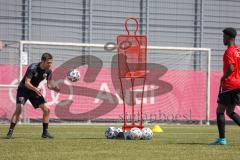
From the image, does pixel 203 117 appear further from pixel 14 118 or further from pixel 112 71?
pixel 14 118

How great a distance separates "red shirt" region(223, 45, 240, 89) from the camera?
1284cm

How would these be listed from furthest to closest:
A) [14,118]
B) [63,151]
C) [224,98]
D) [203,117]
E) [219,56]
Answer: [219,56] < [203,117] < [14,118] < [224,98] < [63,151]

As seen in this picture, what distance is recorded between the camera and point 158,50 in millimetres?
27719

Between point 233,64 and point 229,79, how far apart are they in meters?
0.32

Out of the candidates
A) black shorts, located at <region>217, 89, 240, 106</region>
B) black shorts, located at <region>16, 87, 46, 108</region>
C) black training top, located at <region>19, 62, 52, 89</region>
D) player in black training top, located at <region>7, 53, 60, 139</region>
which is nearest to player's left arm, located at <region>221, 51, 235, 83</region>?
black shorts, located at <region>217, 89, 240, 106</region>

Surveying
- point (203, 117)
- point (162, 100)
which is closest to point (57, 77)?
point (162, 100)

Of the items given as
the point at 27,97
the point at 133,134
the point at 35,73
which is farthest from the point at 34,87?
the point at 133,134

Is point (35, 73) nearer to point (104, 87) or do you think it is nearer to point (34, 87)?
point (34, 87)

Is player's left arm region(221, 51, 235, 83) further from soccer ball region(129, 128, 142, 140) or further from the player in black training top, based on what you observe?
the player in black training top

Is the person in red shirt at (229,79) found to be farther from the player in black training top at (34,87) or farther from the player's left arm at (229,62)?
the player in black training top at (34,87)

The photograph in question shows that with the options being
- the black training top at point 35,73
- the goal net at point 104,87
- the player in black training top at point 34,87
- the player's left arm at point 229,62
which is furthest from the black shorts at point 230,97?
the goal net at point 104,87

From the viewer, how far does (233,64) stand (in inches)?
505

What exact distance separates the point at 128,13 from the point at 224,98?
17.3 meters

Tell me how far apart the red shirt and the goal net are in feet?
40.6
